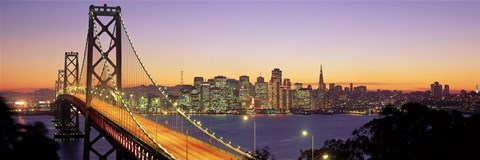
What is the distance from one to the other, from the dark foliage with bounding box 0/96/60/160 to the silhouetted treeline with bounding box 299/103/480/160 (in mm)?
15082

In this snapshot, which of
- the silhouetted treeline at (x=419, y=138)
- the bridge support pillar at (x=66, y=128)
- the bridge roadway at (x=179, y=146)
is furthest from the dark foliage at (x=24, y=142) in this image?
the bridge support pillar at (x=66, y=128)

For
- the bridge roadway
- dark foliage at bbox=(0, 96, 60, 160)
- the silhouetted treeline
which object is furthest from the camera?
the bridge roadway

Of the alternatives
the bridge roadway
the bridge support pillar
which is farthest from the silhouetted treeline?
the bridge support pillar

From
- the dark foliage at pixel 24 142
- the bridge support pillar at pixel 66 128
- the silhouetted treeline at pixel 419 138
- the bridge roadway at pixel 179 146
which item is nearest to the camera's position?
the dark foliage at pixel 24 142

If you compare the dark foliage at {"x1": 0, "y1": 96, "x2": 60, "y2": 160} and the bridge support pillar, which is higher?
the dark foliage at {"x1": 0, "y1": 96, "x2": 60, "y2": 160}

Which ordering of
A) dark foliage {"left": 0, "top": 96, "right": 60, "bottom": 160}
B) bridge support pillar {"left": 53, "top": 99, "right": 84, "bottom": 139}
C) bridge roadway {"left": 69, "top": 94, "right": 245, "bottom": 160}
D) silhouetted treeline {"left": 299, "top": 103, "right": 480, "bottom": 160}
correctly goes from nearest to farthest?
dark foliage {"left": 0, "top": 96, "right": 60, "bottom": 160} → silhouetted treeline {"left": 299, "top": 103, "right": 480, "bottom": 160} → bridge roadway {"left": 69, "top": 94, "right": 245, "bottom": 160} → bridge support pillar {"left": 53, "top": 99, "right": 84, "bottom": 139}

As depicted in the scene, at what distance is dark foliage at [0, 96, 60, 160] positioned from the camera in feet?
34.9

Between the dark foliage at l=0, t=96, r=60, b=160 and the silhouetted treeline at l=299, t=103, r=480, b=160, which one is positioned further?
the silhouetted treeline at l=299, t=103, r=480, b=160

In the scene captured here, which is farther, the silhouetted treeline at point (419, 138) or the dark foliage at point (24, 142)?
the silhouetted treeline at point (419, 138)

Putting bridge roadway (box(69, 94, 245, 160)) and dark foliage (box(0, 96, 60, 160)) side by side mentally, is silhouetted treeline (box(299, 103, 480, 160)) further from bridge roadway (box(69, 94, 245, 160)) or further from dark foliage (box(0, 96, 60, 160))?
dark foliage (box(0, 96, 60, 160))

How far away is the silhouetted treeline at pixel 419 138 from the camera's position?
73.8 feet

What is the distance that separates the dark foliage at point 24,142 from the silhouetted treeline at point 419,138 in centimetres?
1508

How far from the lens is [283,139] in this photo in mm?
95438

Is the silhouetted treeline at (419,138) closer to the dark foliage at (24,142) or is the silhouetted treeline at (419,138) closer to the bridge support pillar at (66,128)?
the dark foliage at (24,142)
